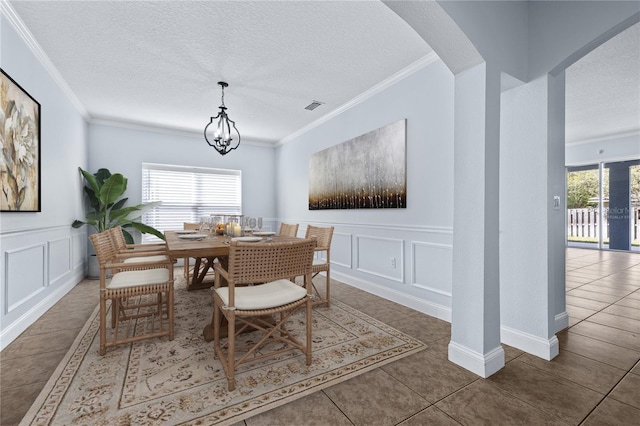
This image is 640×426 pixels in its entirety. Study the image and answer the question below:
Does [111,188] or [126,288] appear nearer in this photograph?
[126,288]

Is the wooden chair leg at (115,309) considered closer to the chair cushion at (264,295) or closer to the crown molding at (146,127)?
the chair cushion at (264,295)

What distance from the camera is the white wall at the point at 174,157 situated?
5047 mm

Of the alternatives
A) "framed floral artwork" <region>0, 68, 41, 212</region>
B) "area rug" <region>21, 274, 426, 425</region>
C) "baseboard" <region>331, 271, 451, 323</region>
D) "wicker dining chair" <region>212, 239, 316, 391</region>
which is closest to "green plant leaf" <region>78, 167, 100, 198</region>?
"framed floral artwork" <region>0, 68, 41, 212</region>

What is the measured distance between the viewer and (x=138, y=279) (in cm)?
231

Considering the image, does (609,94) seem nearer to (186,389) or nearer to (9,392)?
(186,389)

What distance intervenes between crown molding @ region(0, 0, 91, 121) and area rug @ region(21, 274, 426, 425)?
270cm

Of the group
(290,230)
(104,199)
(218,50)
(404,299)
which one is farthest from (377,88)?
(104,199)

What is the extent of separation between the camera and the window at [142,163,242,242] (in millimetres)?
5473

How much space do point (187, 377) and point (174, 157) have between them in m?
4.79

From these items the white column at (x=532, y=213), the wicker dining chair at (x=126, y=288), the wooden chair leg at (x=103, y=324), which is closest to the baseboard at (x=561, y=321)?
the white column at (x=532, y=213)

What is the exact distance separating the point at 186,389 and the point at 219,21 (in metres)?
2.81

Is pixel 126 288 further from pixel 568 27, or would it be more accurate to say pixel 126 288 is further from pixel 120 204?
pixel 568 27

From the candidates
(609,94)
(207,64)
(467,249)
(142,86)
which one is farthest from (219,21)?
(609,94)

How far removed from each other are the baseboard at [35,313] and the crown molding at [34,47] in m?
2.47
